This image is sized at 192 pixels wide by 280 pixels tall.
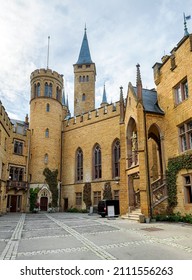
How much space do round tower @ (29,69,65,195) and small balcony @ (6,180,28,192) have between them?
1130 mm

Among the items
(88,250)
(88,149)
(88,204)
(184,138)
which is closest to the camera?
(88,250)

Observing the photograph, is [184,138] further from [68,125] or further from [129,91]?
[68,125]

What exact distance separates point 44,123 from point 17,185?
8876 mm

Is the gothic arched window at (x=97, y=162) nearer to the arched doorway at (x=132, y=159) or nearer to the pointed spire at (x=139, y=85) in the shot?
the arched doorway at (x=132, y=159)

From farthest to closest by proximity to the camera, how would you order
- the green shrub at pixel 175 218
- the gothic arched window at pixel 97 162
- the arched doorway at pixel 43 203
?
1. the arched doorway at pixel 43 203
2. the gothic arched window at pixel 97 162
3. the green shrub at pixel 175 218

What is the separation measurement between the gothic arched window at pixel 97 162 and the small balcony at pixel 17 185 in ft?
28.1

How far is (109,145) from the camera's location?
91.5 ft

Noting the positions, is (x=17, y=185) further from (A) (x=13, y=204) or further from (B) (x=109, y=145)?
(B) (x=109, y=145)

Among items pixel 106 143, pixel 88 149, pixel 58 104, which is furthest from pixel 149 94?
pixel 58 104

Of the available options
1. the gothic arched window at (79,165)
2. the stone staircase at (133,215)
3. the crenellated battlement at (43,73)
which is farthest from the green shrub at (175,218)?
the crenellated battlement at (43,73)

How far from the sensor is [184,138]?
1478 centimetres

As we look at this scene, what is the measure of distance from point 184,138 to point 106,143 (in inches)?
557

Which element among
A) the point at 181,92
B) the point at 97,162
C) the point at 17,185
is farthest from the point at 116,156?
the point at 181,92

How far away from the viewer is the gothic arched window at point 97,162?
2889 centimetres
